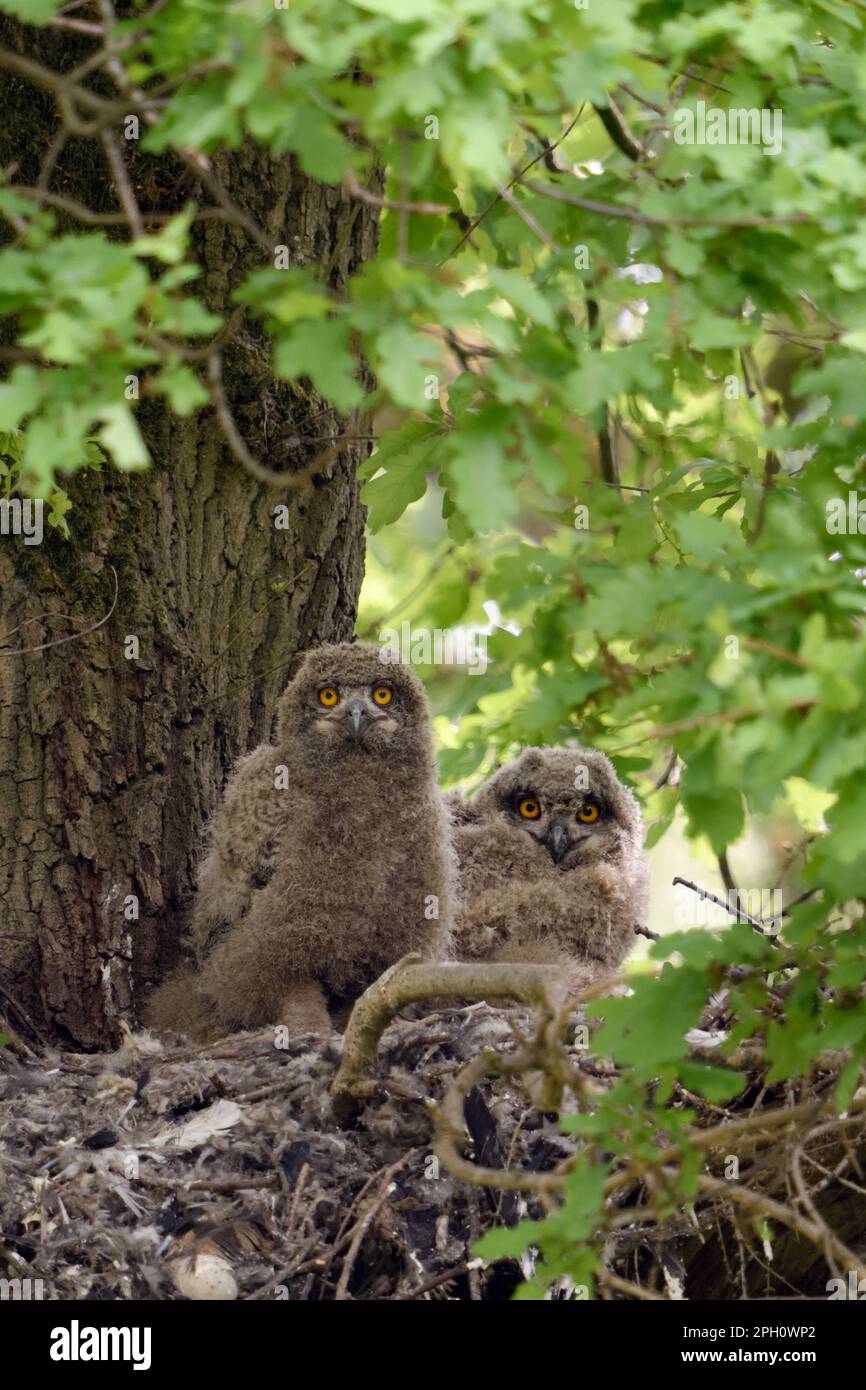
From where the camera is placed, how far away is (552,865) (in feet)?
20.9

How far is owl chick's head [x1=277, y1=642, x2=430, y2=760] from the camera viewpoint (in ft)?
18.2

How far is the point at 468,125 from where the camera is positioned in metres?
2.64

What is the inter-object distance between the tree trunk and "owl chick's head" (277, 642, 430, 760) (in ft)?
1.31

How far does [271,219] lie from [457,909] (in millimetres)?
2674

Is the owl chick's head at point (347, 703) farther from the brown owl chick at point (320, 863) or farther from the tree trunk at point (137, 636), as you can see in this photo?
the tree trunk at point (137, 636)

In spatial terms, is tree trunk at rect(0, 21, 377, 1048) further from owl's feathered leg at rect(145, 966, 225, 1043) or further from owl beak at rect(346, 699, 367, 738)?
owl beak at rect(346, 699, 367, 738)

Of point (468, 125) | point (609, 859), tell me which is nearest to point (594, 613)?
point (468, 125)

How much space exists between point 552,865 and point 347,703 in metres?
1.34

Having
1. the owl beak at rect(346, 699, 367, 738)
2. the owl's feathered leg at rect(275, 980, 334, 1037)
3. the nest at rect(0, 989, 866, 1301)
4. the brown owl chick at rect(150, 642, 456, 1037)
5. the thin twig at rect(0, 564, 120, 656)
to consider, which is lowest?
the nest at rect(0, 989, 866, 1301)

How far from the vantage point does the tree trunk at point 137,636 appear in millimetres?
5477

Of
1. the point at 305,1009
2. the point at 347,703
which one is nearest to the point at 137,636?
the point at 347,703

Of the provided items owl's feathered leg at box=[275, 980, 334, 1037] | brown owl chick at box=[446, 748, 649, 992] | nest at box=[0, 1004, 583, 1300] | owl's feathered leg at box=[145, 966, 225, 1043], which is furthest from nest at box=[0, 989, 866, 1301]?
brown owl chick at box=[446, 748, 649, 992]

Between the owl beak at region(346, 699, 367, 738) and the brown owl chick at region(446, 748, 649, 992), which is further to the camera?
the brown owl chick at region(446, 748, 649, 992)

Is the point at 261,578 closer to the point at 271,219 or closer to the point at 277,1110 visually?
the point at 271,219
